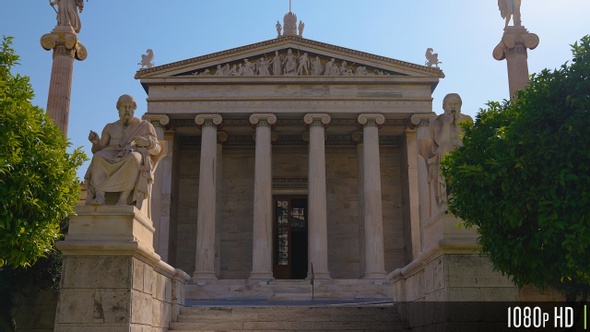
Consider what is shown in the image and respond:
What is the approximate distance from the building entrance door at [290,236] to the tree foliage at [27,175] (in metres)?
20.9

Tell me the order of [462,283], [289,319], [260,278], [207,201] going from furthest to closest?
[207,201] < [260,278] < [289,319] < [462,283]

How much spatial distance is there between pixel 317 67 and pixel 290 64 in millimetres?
1332

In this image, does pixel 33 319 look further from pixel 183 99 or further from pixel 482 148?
pixel 482 148

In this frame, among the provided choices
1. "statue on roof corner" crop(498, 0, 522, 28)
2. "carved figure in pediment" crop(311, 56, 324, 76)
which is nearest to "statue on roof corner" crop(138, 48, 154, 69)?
"carved figure in pediment" crop(311, 56, 324, 76)

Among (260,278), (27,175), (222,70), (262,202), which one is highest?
(222,70)

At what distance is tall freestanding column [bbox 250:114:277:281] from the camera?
90.8 feet

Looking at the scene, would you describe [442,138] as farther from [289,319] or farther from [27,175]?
[27,175]

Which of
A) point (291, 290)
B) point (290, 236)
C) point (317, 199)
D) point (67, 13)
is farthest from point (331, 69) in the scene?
point (67, 13)

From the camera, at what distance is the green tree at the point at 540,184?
8375 mm

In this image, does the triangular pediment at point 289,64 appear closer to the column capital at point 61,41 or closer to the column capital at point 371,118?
the column capital at point 371,118

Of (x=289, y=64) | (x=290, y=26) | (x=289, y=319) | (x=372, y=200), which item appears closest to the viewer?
(x=289, y=319)

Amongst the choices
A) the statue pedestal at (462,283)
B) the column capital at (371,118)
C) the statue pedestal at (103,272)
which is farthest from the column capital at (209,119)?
the statue pedestal at (462,283)

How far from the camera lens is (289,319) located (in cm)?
1435

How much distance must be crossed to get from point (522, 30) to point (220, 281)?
16.6 m
